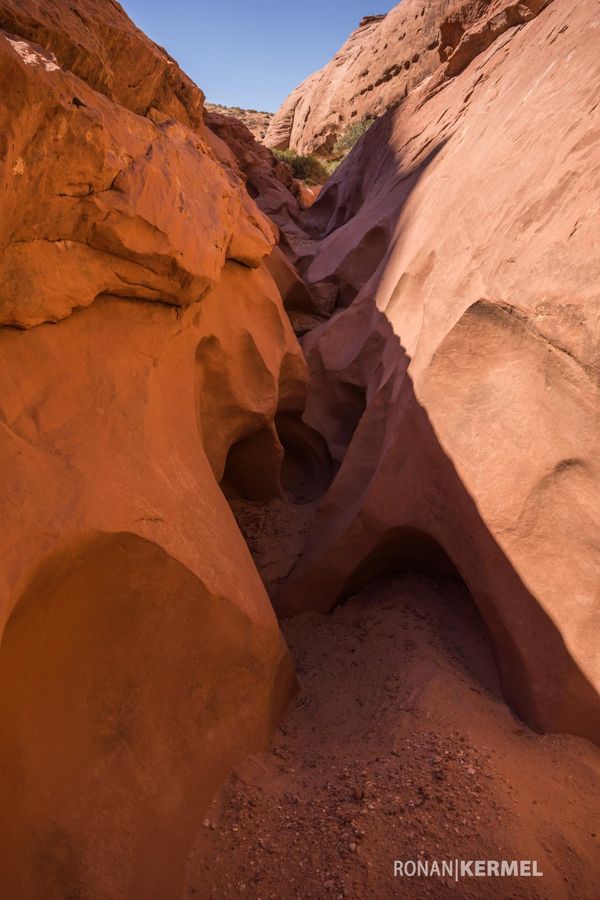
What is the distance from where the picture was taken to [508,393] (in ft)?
8.46

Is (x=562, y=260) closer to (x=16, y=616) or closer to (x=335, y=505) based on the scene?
(x=335, y=505)

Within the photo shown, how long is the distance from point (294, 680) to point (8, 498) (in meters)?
1.78

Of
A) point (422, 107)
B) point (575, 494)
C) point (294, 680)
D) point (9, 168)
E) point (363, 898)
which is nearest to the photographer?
point (9, 168)

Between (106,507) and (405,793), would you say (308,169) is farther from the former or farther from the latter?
(405,793)

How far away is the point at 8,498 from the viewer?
5.34 feet

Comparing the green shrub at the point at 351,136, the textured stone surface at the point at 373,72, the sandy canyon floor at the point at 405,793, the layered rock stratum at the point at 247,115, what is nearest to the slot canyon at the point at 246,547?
the sandy canyon floor at the point at 405,793

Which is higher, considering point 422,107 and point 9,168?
point 422,107

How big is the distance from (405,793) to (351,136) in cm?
1455

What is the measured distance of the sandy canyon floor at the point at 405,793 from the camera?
1.87m

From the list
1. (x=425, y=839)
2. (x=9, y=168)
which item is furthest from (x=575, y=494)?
(x=9, y=168)

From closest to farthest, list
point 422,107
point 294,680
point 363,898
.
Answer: point 363,898, point 294,680, point 422,107

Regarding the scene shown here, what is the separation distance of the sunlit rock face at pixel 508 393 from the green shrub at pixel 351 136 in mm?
9890

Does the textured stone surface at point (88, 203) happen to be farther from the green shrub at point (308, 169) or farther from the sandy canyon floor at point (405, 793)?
the green shrub at point (308, 169)

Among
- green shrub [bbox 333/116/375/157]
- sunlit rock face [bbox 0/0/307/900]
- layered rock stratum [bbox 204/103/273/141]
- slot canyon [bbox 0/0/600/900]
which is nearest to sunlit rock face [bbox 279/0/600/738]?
slot canyon [bbox 0/0/600/900]
